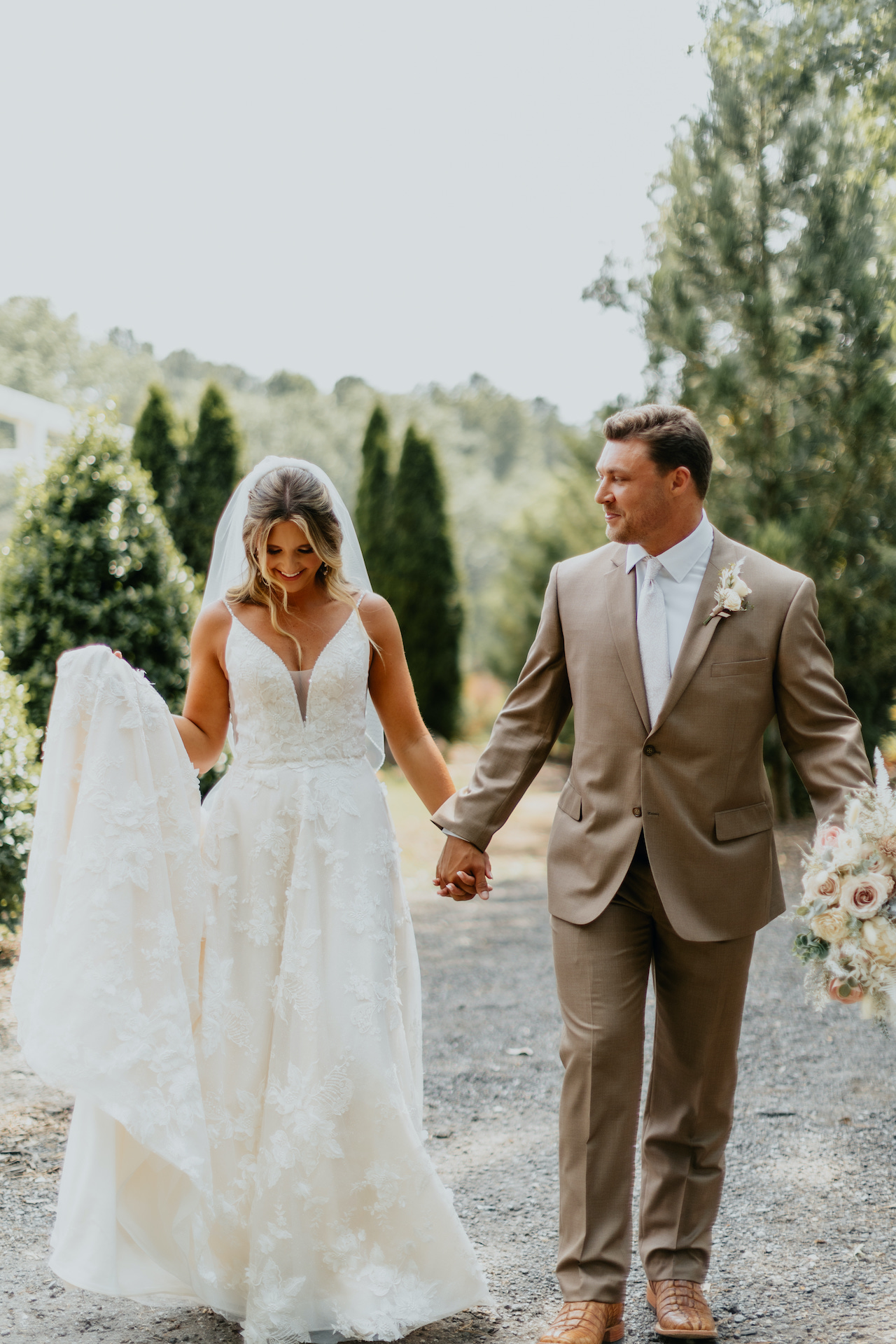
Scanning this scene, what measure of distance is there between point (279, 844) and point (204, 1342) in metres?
1.19

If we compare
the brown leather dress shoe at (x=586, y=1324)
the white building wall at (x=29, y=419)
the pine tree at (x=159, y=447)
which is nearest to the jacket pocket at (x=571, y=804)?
the brown leather dress shoe at (x=586, y=1324)

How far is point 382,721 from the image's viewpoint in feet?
11.2

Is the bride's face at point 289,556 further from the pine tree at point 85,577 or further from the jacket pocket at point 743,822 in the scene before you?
the pine tree at point 85,577

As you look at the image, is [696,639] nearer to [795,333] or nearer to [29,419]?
[795,333]

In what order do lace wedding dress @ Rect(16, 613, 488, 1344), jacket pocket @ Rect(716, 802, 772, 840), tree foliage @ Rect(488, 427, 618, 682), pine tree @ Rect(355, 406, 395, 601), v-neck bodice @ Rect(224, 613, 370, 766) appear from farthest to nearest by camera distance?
pine tree @ Rect(355, 406, 395, 601) → tree foliage @ Rect(488, 427, 618, 682) → v-neck bodice @ Rect(224, 613, 370, 766) → jacket pocket @ Rect(716, 802, 772, 840) → lace wedding dress @ Rect(16, 613, 488, 1344)

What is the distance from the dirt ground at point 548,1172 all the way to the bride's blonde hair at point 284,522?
1.78 metres

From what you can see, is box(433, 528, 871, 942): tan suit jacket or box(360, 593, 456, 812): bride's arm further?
box(360, 593, 456, 812): bride's arm

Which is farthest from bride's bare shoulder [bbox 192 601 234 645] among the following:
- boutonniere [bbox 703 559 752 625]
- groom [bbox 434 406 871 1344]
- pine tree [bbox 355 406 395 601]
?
pine tree [bbox 355 406 395 601]

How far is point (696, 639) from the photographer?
2805mm

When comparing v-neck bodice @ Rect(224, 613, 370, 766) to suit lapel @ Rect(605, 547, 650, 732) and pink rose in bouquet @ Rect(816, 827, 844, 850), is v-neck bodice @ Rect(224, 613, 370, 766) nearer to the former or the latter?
suit lapel @ Rect(605, 547, 650, 732)

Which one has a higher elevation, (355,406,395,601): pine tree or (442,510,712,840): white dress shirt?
(355,406,395,601): pine tree

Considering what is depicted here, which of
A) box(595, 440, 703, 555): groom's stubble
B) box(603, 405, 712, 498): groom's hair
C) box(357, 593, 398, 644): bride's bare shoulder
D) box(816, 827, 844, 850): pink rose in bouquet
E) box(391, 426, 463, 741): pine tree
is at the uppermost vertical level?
box(391, 426, 463, 741): pine tree

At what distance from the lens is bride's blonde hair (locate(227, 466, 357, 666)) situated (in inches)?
121

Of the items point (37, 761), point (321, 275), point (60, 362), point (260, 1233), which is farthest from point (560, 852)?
point (321, 275)
